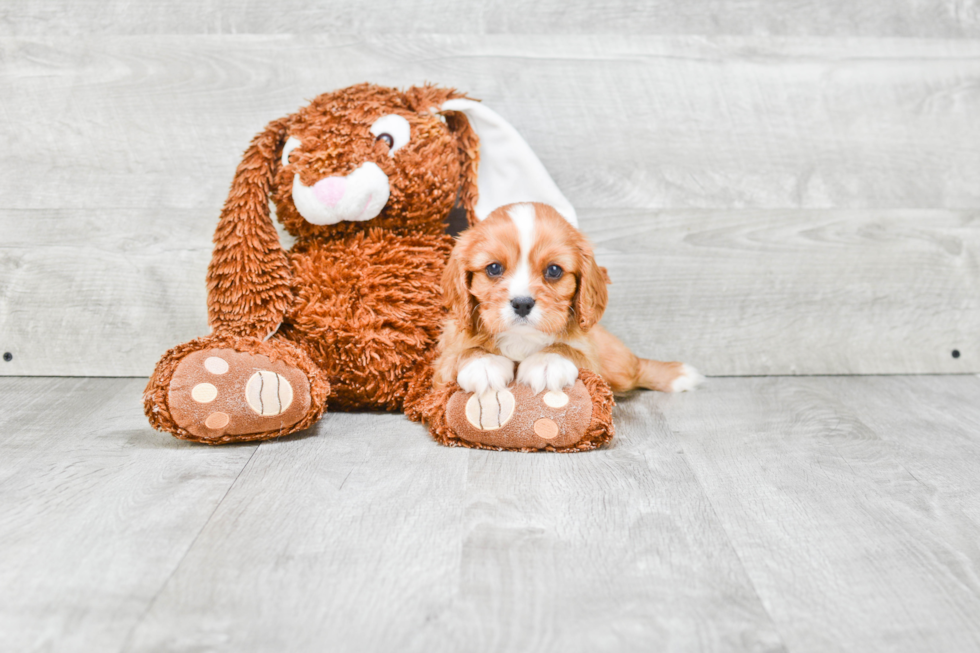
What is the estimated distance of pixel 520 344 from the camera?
1.43 metres

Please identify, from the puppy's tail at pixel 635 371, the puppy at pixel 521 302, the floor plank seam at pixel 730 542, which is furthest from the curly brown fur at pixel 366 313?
the floor plank seam at pixel 730 542

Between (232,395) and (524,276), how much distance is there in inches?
20.8

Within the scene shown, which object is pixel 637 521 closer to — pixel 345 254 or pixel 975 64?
pixel 345 254

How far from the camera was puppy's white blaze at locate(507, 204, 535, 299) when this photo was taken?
132cm

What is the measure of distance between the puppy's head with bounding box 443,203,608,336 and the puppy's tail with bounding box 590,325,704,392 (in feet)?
0.72

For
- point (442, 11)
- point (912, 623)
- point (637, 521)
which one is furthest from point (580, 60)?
point (912, 623)

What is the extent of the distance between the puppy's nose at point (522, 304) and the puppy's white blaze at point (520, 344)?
0.39ft

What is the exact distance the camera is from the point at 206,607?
90 cm

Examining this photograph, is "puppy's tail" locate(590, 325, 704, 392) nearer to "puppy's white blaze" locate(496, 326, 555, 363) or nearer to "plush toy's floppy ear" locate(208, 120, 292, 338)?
"puppy's white blaze" locate(496, 326, 555, 363)

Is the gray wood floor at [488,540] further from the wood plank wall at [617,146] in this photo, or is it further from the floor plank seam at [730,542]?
the wood plank wall at [617,146]

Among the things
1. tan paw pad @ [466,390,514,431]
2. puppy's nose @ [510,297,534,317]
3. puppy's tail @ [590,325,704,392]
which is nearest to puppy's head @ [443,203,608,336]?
puppy's nose @ [510,297,534,317]

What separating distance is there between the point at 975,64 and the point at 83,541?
81.9 inches

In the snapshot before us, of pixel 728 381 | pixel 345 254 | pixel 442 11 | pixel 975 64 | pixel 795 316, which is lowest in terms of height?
pixel 728 381

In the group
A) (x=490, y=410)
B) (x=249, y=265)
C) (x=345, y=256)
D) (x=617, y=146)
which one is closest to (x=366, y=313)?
(x=345, y=256)
